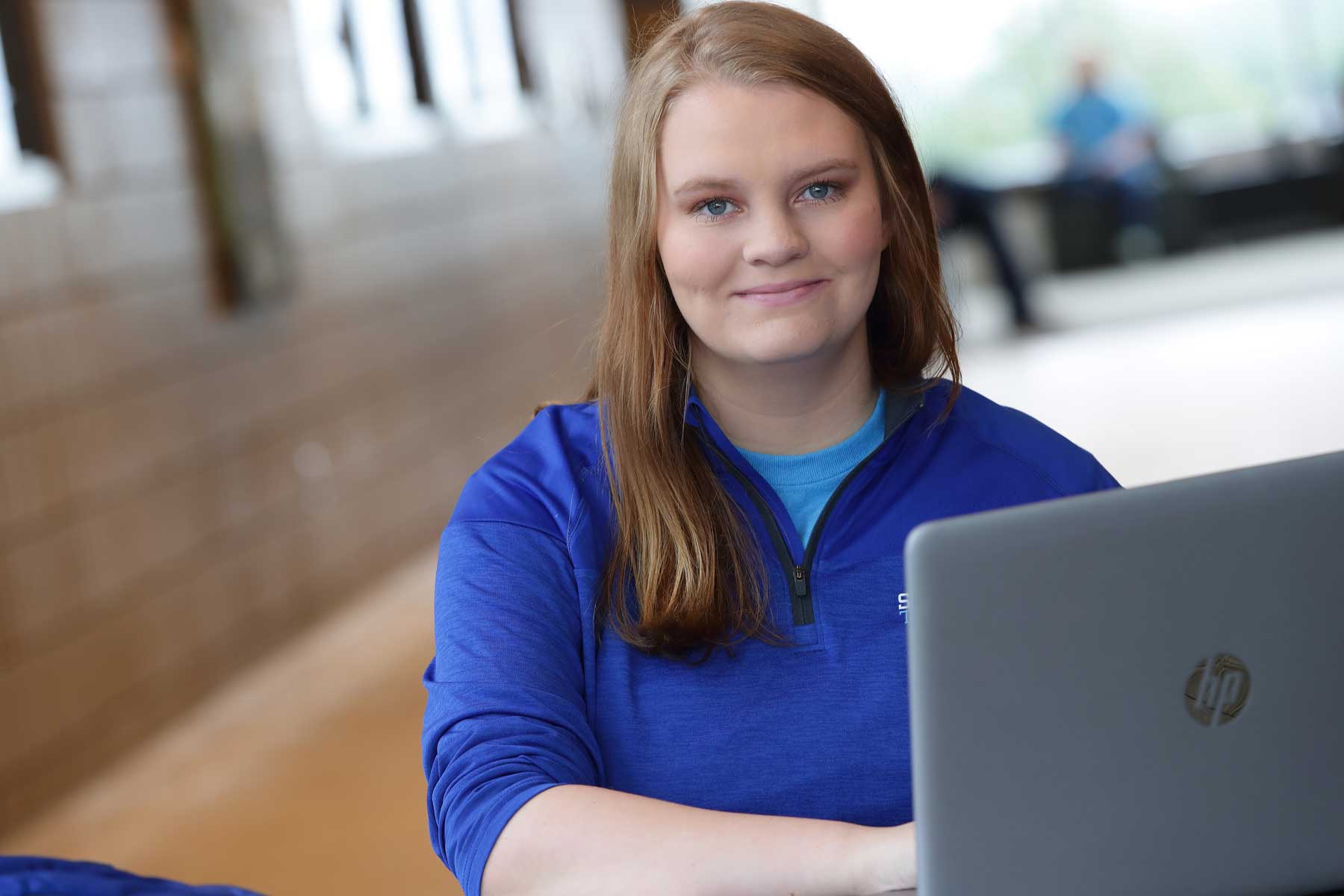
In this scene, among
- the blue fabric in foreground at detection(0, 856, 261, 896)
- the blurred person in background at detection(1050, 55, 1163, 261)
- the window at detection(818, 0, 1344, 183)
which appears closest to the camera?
the blue fabric in foreground at detection(0, 856, 261, 896)

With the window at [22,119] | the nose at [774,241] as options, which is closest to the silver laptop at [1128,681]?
the nose at [774,241]

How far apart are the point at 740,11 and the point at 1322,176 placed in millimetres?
9201

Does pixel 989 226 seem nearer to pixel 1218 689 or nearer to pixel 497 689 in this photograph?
pixel 497 689

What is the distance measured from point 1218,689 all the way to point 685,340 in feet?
2.10

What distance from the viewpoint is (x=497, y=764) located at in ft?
3.49

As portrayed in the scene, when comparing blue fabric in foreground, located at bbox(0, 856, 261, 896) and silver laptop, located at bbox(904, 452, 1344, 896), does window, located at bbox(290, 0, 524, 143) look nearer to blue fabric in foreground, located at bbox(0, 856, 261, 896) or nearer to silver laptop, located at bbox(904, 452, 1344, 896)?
blue fabric in foreground, located at bbox(0, 856, 261, 896)

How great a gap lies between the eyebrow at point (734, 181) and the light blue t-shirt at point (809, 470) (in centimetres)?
23

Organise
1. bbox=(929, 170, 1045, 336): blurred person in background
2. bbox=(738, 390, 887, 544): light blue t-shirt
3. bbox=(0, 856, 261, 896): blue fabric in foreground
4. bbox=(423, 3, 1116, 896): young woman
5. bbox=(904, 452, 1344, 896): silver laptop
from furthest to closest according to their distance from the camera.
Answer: bbox=(929, 170, 1045, 336): blurred person in background < bbox=(738, 390, 887, 544): light blue t-shirt < bbox=(423, 3, 1116, 896): young woman < bbox=(0, 856, 261, 896): blue fabric in foreground < bbox=(904, 452, 1344, 896): silver laptop

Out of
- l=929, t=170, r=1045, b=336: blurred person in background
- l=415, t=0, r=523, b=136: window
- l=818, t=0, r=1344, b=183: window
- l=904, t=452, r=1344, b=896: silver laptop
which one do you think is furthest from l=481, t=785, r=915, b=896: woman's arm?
l=818, t=0, r=1344, b=183: window

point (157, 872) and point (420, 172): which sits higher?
point (420, 172)

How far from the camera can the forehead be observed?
1191 mm

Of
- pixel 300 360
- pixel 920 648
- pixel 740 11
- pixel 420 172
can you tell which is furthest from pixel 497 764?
pixel 420 172

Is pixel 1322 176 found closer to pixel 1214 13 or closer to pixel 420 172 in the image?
pixel 1214 13

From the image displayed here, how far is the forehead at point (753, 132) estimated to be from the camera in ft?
3.91
